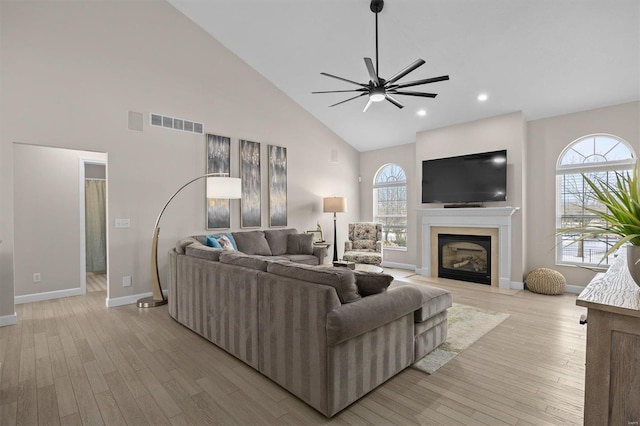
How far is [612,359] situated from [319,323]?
1354 mm

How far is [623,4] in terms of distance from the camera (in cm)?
316

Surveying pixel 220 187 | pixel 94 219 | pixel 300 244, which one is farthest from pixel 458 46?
pixel 94 219

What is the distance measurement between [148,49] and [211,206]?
2490 millimetres

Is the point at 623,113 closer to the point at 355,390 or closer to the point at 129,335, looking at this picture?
the point at 355,390

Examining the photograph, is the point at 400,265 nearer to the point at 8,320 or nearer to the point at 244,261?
the point at 244,261

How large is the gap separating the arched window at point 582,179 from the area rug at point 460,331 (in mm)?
1929

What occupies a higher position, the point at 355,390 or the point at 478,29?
the point at 478,29

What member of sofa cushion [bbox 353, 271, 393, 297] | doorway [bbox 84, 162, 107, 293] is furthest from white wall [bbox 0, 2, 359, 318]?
sofa cushion [bbox 353, 271, 393, 297]

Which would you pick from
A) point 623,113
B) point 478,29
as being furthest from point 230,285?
point 623,113

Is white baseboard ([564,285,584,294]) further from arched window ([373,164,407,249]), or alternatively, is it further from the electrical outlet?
the electrical outlet

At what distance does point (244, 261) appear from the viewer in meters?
2.64

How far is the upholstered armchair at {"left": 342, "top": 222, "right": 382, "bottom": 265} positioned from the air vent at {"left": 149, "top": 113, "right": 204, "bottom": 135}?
11.5 ft

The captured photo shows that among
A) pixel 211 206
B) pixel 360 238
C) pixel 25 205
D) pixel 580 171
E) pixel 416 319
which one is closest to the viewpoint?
pixel 416 319

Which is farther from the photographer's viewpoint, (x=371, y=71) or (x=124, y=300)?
(x=124, y=300)
